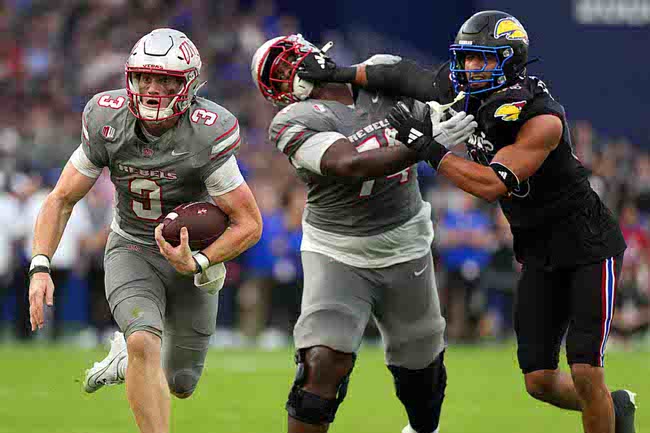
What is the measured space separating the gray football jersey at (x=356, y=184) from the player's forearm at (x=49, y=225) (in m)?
0.97

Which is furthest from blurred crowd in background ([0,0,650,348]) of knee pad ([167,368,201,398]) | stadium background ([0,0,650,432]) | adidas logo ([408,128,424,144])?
adidas logo ([408,128,424,144])

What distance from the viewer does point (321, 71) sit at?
5.29m

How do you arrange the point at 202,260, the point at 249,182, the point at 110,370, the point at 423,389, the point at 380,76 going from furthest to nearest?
the point at 249,182 < the point at 423,389 < the point at 380,76 < the point at 110,370 < the point at 202,260

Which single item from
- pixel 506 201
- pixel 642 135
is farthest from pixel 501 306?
pixel 506 201

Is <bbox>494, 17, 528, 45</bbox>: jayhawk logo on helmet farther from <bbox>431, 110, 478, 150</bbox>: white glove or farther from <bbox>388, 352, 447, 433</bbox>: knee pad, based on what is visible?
<bbox>388, 352, 447, 433</bbox>: knee pad

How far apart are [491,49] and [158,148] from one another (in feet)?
4.81

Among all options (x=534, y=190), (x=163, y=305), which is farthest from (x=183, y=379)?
(x=534, y=190)

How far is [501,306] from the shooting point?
1238 centimetres

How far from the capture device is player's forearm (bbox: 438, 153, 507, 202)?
191 inches

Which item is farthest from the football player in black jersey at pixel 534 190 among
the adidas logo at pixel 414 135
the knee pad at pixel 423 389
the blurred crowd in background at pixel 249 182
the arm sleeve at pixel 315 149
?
the blurred crowd in background at pixel 249 182

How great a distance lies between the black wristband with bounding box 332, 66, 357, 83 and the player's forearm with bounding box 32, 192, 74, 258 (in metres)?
1.29

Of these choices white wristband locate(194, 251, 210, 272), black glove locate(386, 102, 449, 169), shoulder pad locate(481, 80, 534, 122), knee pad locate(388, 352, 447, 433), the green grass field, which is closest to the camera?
black glove locate(386, 102, 449, 169)

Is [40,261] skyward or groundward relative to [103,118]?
groundward

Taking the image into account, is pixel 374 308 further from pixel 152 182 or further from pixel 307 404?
pixel 152 182
